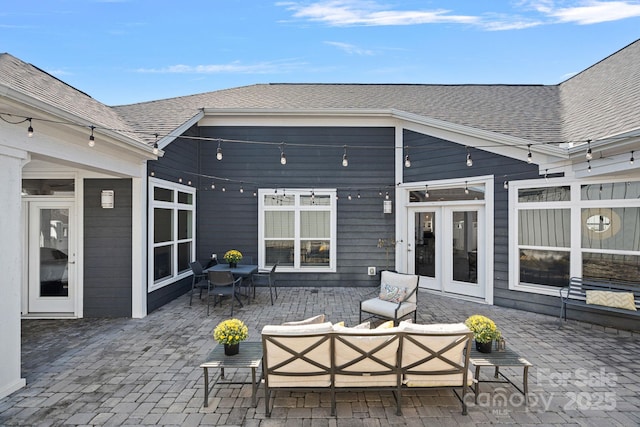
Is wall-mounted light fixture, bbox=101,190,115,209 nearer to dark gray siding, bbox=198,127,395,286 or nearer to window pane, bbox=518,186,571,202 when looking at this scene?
dark gray siding, bbox=198,127,395,286

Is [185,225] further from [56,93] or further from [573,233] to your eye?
[573,233]

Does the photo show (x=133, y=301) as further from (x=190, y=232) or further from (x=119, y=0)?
(x=119, y=0)

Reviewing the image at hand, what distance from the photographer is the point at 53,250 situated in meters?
5.51

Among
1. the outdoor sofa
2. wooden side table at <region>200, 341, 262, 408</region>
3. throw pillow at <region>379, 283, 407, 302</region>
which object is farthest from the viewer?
throw pillow at <region>379, 283, 407, 302</region>

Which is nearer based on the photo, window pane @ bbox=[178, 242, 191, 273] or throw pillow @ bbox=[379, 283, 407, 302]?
throw pillow @ bbox=[379, 283, 407, 302]

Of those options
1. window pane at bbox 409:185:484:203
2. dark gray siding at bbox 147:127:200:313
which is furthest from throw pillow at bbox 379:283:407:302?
dark gray siding at bbox 147:127:200:313

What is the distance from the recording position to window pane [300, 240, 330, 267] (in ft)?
26.8

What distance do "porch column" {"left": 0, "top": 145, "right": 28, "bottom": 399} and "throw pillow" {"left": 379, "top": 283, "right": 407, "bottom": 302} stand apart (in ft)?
15.5

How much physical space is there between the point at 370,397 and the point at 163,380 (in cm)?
223

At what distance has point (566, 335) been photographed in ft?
15.5

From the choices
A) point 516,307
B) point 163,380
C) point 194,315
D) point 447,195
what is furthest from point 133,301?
point 516,307

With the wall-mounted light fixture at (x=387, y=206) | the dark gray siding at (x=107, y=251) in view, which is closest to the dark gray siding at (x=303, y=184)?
the wall-mounted light fixture at (x=387, y=206)

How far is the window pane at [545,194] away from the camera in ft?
18.4

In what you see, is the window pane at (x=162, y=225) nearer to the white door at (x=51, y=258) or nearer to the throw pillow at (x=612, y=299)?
the white door at (x=51, y=258)
